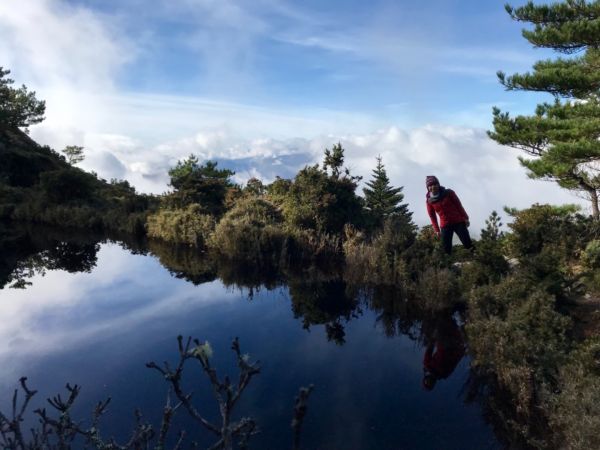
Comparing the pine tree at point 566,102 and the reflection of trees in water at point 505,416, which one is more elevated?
the pine tree at point 566,102

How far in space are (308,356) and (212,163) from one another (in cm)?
3442

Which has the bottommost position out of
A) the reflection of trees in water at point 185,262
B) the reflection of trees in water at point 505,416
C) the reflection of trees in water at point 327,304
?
the reflection of trees in water at point 505,416

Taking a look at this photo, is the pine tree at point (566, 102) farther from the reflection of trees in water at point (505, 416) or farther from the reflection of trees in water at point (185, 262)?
the reflection of trees in water at point (185, 262)

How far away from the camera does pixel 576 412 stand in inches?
175

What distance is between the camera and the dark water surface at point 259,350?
18.5ft

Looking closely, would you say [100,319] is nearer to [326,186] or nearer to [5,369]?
[5,369]

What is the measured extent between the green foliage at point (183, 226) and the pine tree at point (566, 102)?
40.8 ft

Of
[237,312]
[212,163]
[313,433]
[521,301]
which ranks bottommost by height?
[313,433]

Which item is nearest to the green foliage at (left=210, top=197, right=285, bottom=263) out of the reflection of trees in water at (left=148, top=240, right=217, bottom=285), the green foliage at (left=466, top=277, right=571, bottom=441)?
the reflection of trees in water at (left=148, top=240, right=217, bottom=285)

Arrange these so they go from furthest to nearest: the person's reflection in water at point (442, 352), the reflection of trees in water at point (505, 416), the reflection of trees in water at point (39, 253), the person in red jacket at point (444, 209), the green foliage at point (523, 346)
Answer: the reflection of trees in water at point (39, 253)
the person in red jacket at point (444, 209)
the person's reflection in water at point (442, 352)
the green foliage at point (523, 346)
the reflection of trees in water at point (505, 416)

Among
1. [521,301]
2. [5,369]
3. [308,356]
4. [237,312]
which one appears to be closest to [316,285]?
[237,312]

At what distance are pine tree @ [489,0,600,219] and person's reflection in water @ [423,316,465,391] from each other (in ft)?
19.4

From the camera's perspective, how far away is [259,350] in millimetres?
7988

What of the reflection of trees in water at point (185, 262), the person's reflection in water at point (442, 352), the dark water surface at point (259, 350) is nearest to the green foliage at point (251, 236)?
the reflection of trees in water at point (185, 262)
